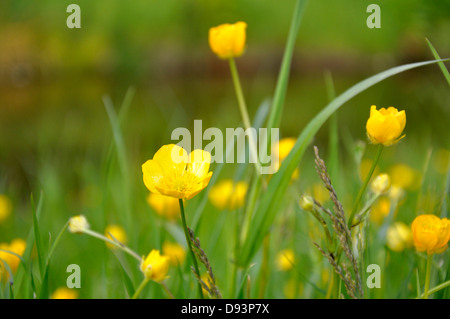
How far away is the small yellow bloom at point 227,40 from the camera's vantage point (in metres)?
0.55

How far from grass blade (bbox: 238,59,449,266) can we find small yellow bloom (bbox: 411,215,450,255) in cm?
12

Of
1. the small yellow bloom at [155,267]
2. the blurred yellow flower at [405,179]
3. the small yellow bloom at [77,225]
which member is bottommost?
the small yellow bloom at [155,267]

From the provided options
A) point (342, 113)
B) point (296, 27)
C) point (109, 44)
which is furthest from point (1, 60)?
point (296, 27)

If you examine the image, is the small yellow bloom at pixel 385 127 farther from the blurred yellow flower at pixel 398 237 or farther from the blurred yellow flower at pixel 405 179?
the blurred yellow flower at pixel 405 179

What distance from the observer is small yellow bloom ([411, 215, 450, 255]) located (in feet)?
1.37

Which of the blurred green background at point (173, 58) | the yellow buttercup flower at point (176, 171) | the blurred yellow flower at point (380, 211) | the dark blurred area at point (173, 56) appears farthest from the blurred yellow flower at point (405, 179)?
the dark blurred area at point (173, 56)

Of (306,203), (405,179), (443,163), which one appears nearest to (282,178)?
(306,203)

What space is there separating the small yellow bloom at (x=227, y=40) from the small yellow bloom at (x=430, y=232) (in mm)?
269

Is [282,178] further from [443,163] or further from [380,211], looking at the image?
[443,163]

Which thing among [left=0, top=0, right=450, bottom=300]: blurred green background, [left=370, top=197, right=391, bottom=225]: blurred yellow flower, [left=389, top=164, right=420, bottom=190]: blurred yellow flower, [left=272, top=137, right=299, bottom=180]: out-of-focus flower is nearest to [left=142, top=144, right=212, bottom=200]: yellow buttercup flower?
[left=272, top=137, right=299, bottom=180]: out-of-focus flower

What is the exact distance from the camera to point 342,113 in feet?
12.6

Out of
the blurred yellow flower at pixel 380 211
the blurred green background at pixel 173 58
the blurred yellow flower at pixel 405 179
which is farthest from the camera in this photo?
the blurred green background at pixel 173 58

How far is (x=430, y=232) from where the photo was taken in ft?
1.37
